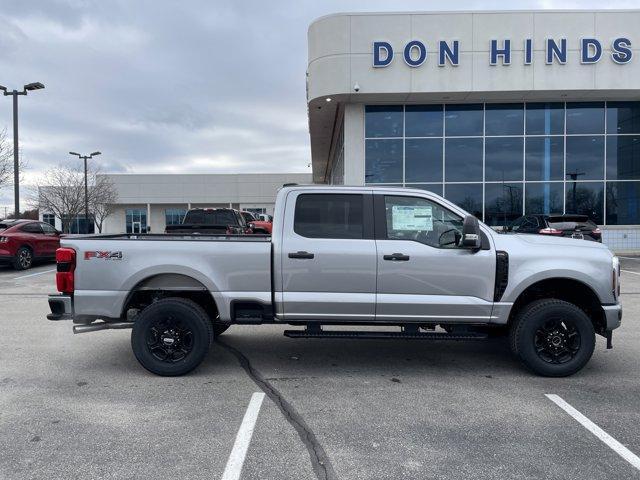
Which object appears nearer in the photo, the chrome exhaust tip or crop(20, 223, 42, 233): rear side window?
the chrome exhaust tip

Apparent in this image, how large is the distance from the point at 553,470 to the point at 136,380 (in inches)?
155

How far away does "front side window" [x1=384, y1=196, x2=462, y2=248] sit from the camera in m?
5.30

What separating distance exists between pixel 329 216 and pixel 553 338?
2.67 metres

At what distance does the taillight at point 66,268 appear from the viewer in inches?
204

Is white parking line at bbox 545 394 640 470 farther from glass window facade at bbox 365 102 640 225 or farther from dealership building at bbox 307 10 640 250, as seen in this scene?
glass window facade at bbox 365 102 640 225

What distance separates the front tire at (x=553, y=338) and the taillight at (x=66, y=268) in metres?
4.66

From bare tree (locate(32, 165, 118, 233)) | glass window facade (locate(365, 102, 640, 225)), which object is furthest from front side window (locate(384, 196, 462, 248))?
bare tree (locate(32, 165, 118, 233))

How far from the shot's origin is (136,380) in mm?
5234

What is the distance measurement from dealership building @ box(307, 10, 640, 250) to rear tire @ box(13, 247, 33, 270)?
11122 mm

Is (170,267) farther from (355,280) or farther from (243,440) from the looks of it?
(243,440)

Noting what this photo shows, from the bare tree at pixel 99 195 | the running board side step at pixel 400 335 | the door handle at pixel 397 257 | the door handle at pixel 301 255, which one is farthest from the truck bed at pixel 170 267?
the bare tree at pixel 99 195

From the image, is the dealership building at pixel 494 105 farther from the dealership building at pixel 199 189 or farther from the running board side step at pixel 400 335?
the dealership building at pixel 199 189

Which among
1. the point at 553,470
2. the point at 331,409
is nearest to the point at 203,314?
the point at 331,409

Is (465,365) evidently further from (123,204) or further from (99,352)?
(123,204)
